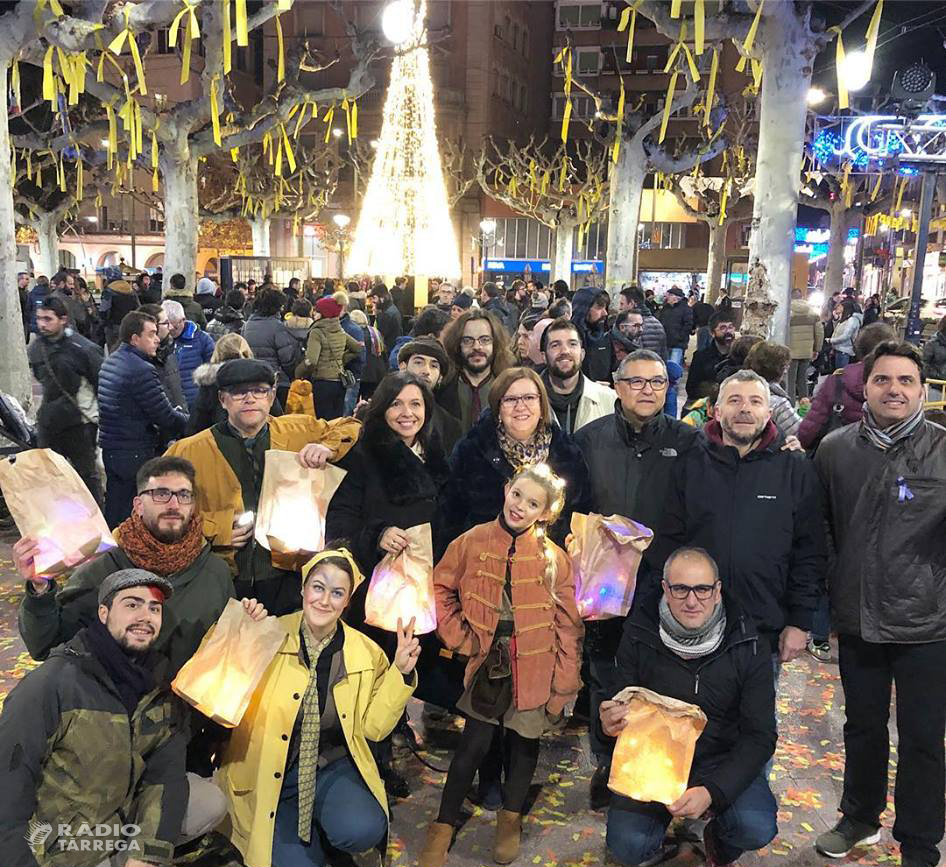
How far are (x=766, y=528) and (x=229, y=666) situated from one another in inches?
85.3

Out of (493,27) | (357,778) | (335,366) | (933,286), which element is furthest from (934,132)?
(493,27)

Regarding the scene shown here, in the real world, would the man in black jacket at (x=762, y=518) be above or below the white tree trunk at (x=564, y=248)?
below

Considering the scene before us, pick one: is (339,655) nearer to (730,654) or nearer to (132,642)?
(132,642)

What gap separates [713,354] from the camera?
26.3 ft

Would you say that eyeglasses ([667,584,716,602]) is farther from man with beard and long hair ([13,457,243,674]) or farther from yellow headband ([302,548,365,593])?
man with beard and long hair ([13,457,243,674])

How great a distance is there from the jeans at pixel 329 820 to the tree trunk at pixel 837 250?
87.9ft

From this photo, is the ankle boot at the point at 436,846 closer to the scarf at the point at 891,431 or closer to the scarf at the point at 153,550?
the scarf at the point at 153,550

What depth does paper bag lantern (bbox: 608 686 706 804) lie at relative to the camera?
2.90 meters

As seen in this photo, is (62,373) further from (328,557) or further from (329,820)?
(329,820)

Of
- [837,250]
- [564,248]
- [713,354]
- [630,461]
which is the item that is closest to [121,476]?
[630,461]

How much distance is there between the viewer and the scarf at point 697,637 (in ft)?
10.0

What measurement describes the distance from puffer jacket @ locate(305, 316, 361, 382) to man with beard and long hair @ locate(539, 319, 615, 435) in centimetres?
441

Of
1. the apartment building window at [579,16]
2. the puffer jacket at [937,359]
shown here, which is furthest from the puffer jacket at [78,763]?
the apartment building window at [579,16]

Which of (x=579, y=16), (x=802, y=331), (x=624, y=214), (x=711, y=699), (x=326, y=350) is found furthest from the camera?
(x=579, y=16)
